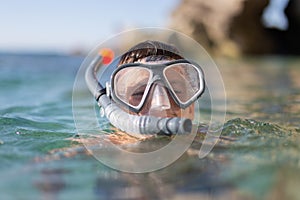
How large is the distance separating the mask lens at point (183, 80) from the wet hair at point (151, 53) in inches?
4.6

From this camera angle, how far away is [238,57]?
20.2 m

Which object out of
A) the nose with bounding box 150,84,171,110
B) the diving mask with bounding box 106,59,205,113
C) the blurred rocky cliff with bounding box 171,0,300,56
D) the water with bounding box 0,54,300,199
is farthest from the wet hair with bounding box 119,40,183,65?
the blurred rocky cliff with bounding box 171,0,300,56

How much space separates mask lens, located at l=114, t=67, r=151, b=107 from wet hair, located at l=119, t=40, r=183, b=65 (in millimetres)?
110

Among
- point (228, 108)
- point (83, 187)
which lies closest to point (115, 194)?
point (83, 187)

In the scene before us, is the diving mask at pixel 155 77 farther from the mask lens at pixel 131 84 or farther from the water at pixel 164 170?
the water at pixel 164 170

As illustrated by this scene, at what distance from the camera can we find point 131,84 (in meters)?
2.46

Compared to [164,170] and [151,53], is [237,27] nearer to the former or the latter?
[151,53]

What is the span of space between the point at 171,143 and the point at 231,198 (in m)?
0.67

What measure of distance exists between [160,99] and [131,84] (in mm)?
279

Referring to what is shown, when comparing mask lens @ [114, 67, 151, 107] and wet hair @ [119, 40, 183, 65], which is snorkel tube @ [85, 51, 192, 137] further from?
wet hair @ [119, 40, 183, 65]

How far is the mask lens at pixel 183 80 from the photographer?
2418 mm


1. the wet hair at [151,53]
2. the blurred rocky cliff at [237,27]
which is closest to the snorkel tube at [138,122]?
the wet hair at [151,53]

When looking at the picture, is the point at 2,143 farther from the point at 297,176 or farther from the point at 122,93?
the point at 297,176

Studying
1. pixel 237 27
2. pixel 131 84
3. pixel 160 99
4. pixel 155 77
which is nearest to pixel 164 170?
pixel 160 99
